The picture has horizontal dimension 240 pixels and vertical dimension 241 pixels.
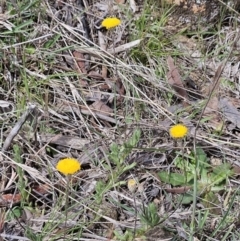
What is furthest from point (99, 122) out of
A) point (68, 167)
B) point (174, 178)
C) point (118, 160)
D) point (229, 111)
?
point (68, 167)

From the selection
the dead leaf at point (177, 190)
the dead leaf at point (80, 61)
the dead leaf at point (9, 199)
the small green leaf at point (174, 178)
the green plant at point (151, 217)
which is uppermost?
the dead leaf at point (80, 61)

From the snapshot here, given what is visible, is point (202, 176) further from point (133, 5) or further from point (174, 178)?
point (133, 5)

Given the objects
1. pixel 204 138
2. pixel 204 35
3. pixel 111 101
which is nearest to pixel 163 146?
pixel 204 138

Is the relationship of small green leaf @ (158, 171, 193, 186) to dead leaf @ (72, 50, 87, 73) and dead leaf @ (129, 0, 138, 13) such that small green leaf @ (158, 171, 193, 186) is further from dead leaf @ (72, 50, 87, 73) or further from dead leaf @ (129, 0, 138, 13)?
dead leaf @ (129, 0, 138, 13)

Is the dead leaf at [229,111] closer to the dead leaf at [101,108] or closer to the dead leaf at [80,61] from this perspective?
the dead leaf at [101,108]

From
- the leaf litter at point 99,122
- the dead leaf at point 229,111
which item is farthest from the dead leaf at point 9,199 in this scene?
the dead leaf at point 229,111

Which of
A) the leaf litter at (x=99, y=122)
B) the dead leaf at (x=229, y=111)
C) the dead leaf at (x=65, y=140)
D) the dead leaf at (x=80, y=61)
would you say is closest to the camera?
the leaf litter at (x=99, y=122)

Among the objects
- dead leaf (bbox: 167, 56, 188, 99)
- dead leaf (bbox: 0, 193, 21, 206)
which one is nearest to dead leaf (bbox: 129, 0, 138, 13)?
dead leaf (bbox: 167, 56, 188, 99)

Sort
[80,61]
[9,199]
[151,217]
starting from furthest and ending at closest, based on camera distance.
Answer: [80,61], [9,199], [151,217]
